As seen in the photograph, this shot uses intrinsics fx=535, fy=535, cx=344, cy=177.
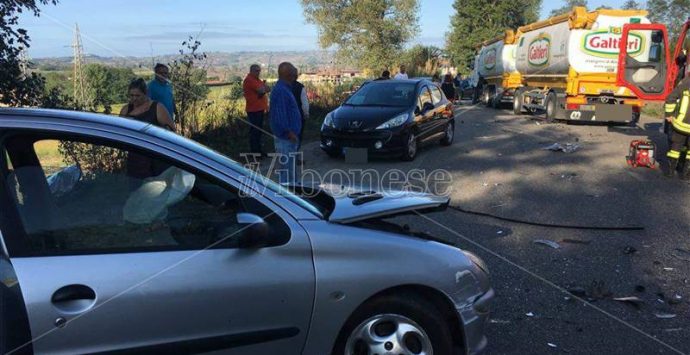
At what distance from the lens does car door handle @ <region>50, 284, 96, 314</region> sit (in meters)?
2.21

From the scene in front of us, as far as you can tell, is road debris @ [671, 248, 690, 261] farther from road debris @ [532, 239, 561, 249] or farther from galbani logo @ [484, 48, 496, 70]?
galbani logo @ [484, 48, 496, 70]

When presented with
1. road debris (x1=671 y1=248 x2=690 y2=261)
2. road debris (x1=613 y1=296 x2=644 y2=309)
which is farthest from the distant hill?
road debris (x1=613 y1=296 x2=644 y2=309)

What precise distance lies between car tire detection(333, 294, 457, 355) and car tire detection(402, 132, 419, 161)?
7.29m

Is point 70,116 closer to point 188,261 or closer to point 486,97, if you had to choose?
point 188,261

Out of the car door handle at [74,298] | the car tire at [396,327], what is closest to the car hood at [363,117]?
the car tire at [396,327]

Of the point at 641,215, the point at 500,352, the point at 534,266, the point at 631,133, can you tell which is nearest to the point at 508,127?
the point at 631,133

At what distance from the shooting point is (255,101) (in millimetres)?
10531

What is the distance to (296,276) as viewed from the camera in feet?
8.60

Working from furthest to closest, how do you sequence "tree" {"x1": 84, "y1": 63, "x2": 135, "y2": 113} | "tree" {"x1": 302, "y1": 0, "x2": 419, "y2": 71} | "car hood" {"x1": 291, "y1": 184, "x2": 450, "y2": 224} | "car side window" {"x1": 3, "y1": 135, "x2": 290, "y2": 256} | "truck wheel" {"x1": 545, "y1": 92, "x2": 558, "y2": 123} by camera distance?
"tree" {"x1": 302, "y1": 0, "x2": 419, "y2": 71} < "truck wheel" {"x1": 545, "y1": 92, "x2": 558, "y2": 123} < "tree" {"x1": 84, "y1": 63, "x2": 135, "y2": 113} < "car hood" {"x1": 291, "y1": 184, "x2": 450, "y2": 224} < "car side window" {"x1": 3, "y1": 135, "x2": 290, "y2": 256}

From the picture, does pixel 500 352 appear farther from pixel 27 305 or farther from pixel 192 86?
pixel 192 86

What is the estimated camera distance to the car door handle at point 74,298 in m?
2.21

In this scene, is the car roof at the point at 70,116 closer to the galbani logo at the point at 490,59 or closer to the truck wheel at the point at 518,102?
the truck wheel at the point at 518,102

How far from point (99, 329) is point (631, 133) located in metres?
15.5

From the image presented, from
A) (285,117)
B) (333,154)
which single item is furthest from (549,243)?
(333,154)
